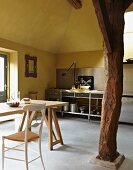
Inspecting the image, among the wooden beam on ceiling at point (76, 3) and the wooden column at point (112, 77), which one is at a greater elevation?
the wooden beam on ceiling at point (76, 3)

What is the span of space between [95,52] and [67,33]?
1.17 metres

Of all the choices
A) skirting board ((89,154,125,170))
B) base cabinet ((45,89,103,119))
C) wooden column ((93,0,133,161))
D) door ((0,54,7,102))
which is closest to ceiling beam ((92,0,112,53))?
wooden column ((93,0,133,161))

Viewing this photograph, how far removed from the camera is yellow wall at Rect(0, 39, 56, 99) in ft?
20.6

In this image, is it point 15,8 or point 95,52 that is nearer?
point 15,8

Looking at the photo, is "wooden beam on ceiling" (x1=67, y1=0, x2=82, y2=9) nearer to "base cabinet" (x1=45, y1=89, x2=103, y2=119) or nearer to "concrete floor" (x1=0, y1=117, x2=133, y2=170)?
"base cabinet" (x1=45, y1=89, x2=103, y2=119)

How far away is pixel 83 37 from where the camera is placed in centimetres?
693

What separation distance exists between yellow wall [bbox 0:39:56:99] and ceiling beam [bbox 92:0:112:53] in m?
3.62

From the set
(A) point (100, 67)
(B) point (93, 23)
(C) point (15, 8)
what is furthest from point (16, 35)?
(A) point (100, 67)

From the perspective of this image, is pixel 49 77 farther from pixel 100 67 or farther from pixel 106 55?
pixel 106 55

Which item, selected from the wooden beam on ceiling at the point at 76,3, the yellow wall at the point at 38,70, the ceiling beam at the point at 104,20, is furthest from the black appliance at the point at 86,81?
the ceiling beam at the point at 104,20

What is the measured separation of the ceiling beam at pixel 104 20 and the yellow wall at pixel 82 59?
162 inches

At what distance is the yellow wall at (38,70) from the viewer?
20.6 ft

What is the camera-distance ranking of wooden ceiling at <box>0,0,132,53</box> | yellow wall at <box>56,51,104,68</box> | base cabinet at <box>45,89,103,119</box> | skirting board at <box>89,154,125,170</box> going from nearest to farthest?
1. skirting board at <box>89,154,125,170</box>
2. wooden ceiling at <box>0,0,132,53</box>
3. base cabinet at <box>45,89,103,119</box>
4. yellow wall at <box>56,51,104,68</box>

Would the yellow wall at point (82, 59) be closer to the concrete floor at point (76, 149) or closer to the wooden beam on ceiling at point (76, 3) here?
the wooden beam on ceiling at point (76, 3)
